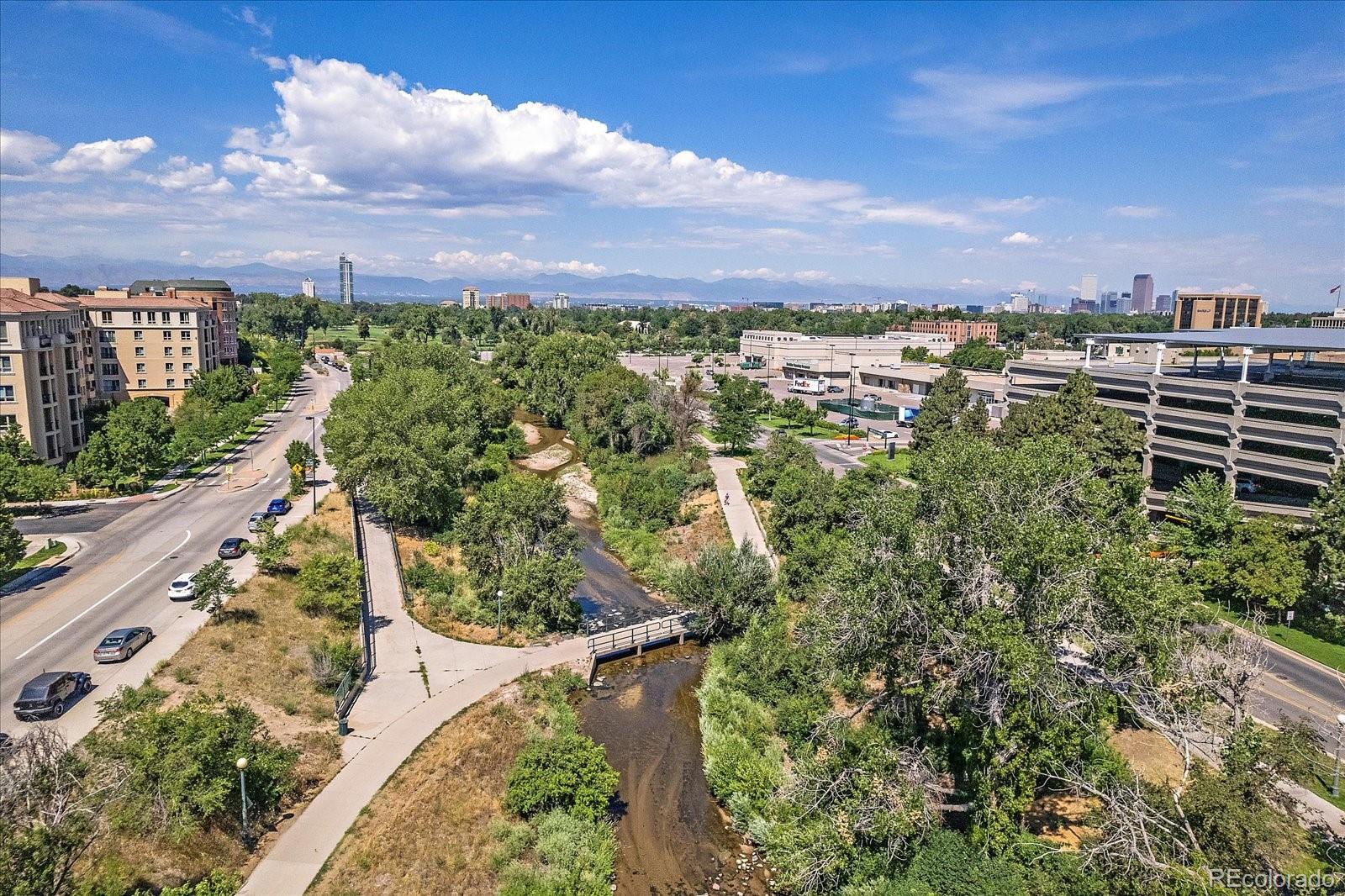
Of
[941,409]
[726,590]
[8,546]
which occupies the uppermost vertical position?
[941,409]

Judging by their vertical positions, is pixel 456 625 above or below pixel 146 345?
below

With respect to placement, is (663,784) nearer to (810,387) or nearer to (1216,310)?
(810,387)

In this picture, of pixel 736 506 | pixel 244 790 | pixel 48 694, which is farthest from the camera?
pixel 736 506

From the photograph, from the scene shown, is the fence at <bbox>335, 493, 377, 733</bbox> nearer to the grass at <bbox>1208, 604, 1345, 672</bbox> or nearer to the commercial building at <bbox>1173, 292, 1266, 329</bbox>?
the grass at <bbox>1208, 604, 1345, 672</bbox>

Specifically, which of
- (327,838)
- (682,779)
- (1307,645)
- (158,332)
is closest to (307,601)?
(327,838)

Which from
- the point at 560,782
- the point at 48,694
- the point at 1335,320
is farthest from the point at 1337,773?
the point at 1335,320

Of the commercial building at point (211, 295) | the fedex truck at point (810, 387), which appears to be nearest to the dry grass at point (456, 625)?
the commercial building at point (211, 295)

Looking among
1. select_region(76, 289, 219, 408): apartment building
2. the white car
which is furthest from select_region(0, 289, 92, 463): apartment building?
the white car
